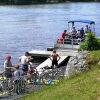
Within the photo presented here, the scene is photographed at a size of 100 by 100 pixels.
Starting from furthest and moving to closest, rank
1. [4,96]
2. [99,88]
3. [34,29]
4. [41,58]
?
1. [34,29]
2. [41,58]
3. [4,96]
4. [99,88]

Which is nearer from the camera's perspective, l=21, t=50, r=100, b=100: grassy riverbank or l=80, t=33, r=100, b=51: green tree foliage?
l=21, t=50, r=100, b=100: grassy riverbank

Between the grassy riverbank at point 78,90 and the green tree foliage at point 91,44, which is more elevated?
the grassy riverbank at point 78,90

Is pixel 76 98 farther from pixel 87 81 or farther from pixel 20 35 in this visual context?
pixel 20 35

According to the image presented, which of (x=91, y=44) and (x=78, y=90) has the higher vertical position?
(x=78, y=90)

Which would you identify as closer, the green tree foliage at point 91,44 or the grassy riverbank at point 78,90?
the grassy riverbank at point 78,90

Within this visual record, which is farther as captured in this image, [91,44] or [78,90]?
[91,44]

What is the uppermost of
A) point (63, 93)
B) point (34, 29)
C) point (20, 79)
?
point (63, 93)

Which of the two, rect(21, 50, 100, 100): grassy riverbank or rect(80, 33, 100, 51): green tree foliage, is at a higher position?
rect(21, 50, 100, 100): grassy riverbank

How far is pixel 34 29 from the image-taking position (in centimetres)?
6944

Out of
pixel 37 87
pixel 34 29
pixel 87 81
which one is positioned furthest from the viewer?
pixel 34 29

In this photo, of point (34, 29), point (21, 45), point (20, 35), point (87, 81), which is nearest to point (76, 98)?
point (87, 81)

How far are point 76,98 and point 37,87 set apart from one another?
27.0 ft

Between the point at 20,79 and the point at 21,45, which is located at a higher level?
the point at 20,79

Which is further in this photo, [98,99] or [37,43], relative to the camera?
[37,43]
